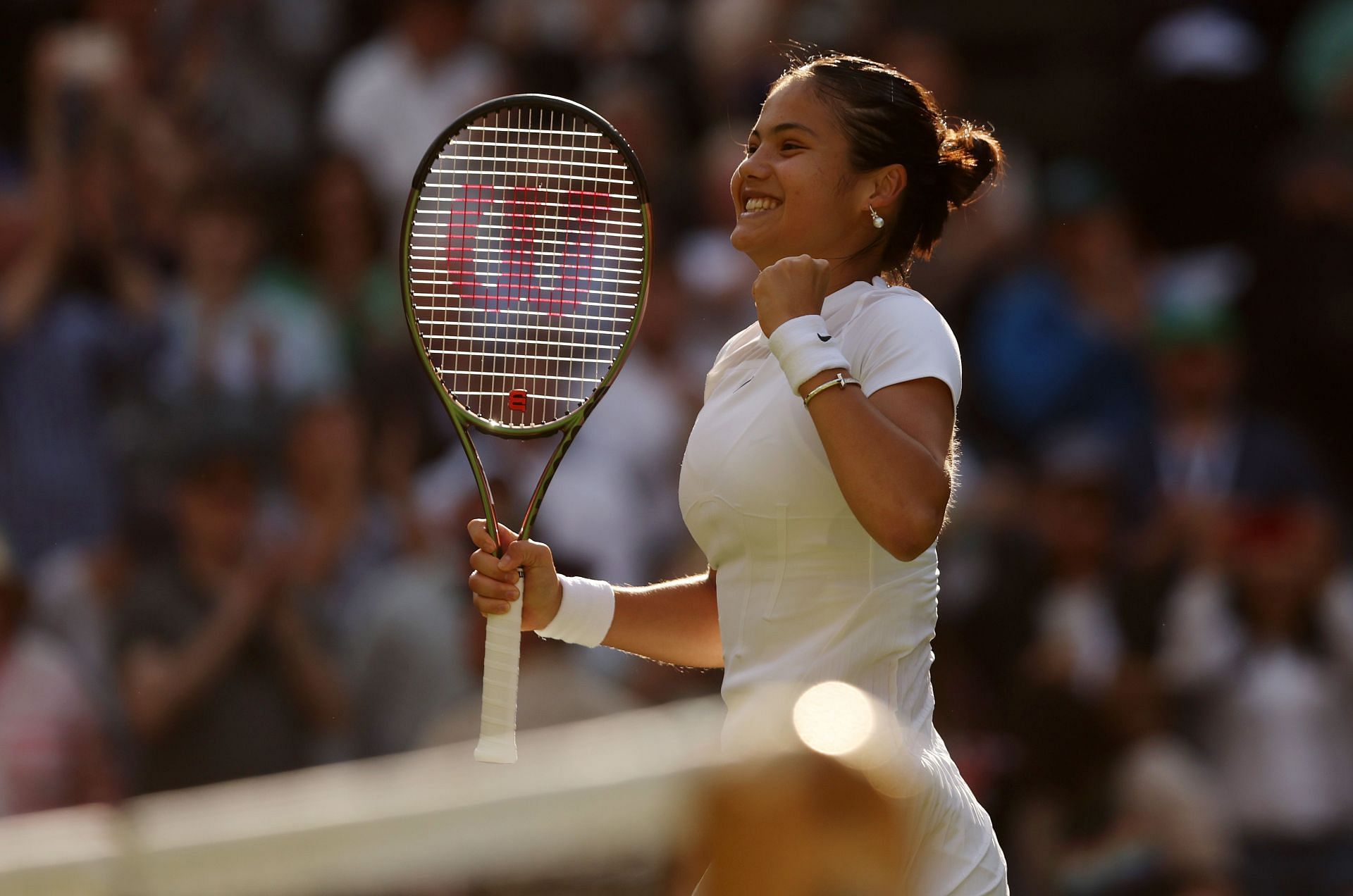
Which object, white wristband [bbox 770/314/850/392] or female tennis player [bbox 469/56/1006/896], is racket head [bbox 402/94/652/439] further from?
white wristband [bbox 770/314/850/392]

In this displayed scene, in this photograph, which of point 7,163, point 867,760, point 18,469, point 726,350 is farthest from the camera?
point 7,163

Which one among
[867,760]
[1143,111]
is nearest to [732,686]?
[867,760]

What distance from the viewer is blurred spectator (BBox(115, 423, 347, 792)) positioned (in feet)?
21.0

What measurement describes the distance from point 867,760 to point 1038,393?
5.88m

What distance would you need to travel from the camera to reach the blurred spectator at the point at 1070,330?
719cm

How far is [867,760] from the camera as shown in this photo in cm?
150

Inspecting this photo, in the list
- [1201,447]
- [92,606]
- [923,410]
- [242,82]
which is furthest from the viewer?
[242,82]

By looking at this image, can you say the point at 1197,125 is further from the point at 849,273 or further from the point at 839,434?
the point at 839,434

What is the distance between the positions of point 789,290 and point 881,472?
12.9 inches

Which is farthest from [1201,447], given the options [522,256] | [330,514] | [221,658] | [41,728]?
[41,728]

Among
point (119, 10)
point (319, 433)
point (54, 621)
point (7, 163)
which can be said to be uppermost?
point (119, 10)

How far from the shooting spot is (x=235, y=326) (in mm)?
7141

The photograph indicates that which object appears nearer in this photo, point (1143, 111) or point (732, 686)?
point (732, 686)

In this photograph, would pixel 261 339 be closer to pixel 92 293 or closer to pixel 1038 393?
pixel 92 293
